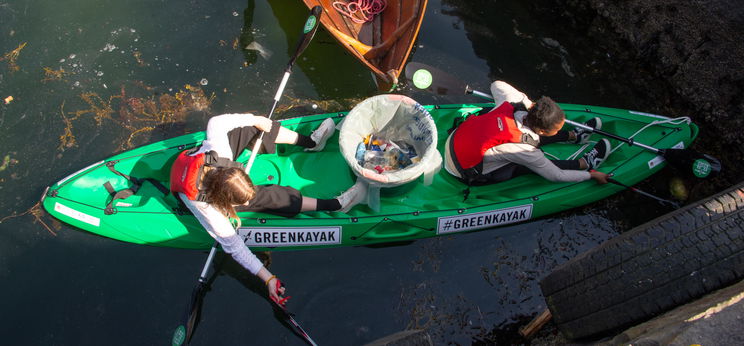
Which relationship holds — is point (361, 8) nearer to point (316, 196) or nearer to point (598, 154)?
point (316, 196)

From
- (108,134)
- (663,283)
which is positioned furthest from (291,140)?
(663,283)

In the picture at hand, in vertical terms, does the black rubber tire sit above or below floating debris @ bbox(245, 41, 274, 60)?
above

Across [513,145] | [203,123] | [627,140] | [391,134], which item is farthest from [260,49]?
[627,140]

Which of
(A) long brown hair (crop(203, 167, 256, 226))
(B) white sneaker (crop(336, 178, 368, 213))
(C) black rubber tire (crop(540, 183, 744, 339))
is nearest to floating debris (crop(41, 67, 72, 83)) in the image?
(A) long brown hair (crop(203, 167, 256, 226))

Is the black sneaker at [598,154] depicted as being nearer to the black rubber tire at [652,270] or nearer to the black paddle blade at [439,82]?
the black rubber tire at [652,270]

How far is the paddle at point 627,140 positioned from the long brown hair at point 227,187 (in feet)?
7.37

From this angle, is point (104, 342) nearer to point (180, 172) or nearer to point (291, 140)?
point (180, 172)

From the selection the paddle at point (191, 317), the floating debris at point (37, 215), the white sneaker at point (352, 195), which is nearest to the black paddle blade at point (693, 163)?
the white sneaker at point (352, 195)

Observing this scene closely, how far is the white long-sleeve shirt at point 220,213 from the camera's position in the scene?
336cm

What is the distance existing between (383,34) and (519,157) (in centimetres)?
240

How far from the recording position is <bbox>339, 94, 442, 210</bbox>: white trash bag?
3.71 metres

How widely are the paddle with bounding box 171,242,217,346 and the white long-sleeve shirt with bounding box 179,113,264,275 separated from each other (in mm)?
407

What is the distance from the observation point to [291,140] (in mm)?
4191

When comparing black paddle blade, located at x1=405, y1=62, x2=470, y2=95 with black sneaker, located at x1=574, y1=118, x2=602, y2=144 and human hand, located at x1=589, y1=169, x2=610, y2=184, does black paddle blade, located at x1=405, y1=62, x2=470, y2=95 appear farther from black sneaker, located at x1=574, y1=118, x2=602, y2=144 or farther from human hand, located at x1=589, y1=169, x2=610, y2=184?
human hand, located at x1=589, y1=169, x2=610, y2=184
